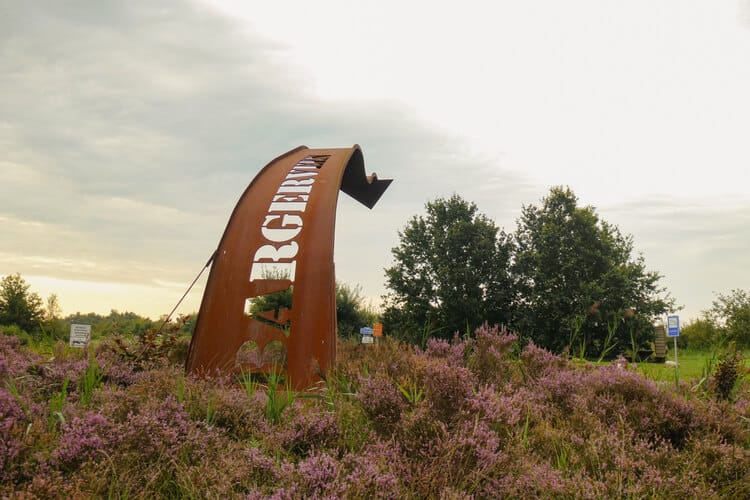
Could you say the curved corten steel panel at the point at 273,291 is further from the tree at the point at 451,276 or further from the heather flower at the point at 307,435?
the tree at the point at 451,276

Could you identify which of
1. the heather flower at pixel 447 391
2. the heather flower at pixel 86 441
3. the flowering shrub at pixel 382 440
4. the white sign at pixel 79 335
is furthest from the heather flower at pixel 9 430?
the white sign at pixel 79 335

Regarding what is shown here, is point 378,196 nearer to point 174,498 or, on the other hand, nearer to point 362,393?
point 362,393

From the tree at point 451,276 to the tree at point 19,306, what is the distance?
53.6ft

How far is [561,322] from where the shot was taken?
25.7m

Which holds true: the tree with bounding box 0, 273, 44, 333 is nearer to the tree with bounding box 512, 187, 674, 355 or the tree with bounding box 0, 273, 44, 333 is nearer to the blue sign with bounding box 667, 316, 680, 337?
the blue sign with bounding box 667, 316, 680, 337

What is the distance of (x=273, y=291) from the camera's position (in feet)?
18.9

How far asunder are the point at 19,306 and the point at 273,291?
1194 cm

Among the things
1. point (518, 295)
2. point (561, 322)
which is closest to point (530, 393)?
point (561, 322)

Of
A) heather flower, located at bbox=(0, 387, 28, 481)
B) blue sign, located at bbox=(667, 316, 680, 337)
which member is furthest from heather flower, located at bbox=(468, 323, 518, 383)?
blue sign, located at bbox=(667, 316, 680, 337)

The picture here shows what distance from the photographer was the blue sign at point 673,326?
352 inches

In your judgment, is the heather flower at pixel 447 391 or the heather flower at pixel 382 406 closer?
the heather flower at pixel 447 391

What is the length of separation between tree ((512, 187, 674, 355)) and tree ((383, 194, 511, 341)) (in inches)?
50.1

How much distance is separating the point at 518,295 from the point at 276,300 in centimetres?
1519

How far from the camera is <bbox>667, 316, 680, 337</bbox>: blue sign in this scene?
29.3 feet
